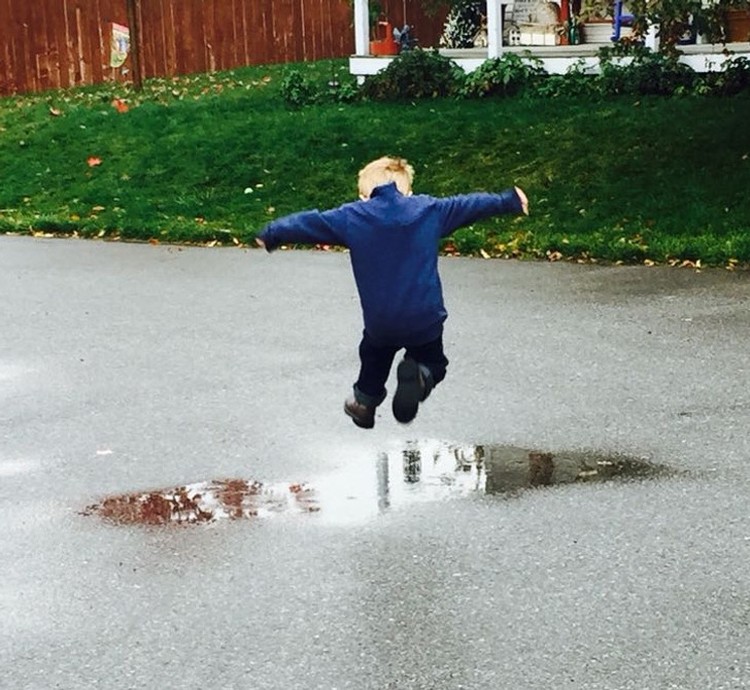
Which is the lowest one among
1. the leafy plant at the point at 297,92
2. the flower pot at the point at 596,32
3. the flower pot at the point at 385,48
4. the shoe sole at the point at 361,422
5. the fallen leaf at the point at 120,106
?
the shoe sole at the point at 361,422

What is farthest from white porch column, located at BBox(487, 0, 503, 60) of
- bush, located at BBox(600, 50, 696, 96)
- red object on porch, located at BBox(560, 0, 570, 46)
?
bush, located at BBox(600, 50, 696, 96)

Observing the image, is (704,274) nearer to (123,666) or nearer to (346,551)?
(346,551)

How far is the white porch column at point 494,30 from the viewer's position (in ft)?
66.9

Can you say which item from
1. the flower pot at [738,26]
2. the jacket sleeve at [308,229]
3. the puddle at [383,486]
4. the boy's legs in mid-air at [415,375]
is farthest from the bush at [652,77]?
the jacket sleeve at [308,229]

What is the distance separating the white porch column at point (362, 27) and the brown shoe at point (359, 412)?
15162mm

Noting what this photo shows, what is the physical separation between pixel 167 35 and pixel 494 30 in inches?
327

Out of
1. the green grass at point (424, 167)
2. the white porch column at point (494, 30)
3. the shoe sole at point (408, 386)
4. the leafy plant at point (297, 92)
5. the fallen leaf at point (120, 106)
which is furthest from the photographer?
the fallen leaf at point (120, 106)

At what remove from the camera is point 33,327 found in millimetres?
10305

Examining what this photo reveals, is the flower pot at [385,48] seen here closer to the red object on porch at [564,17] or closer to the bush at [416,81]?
the bush at [416,81]

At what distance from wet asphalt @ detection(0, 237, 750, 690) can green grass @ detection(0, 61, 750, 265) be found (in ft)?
7.08

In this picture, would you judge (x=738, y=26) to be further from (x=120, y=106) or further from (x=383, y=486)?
(x=383, y=486)

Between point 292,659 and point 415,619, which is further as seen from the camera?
point 415,619

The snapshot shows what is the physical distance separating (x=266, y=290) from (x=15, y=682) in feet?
23.1

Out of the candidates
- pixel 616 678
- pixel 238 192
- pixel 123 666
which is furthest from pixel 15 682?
pixel 238 192
